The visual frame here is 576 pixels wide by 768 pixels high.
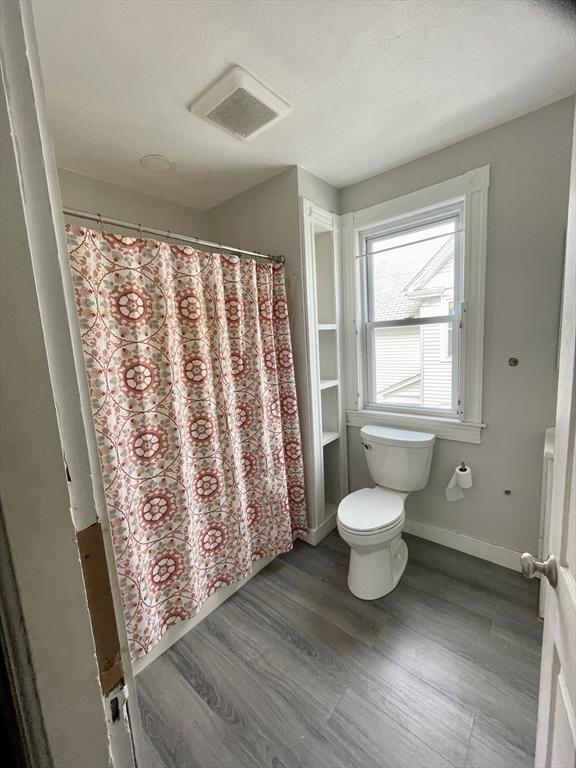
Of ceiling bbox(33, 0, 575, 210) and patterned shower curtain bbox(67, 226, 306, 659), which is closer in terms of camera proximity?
ceiling bbox(33, 0, 575, 210)

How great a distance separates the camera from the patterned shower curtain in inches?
47.8

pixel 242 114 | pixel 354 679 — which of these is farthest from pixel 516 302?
pixel 354 679

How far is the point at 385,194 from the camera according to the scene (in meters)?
1.93

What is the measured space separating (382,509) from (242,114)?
2.00 m

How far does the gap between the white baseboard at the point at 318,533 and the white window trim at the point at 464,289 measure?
2.52 feet

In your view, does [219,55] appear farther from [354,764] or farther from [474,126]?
[354,764]

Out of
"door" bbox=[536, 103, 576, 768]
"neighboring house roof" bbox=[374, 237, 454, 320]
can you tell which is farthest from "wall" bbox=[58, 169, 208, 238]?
"door" bbox=[536, 103, 576, 768]

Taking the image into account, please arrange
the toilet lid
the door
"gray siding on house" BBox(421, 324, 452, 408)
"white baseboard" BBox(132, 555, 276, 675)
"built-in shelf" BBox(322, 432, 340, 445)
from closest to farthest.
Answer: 1. the door
2. "white baseboard" BBox(132, 555, 276, 675)
3. the toilet lid
4. "gray siding on house" BBox(421, 324, 452, 408)
5. "built-in shelf" BBox(322, 432, 340, 445)

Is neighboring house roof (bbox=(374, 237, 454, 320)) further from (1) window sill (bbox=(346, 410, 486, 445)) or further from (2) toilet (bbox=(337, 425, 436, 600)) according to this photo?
(2) toilet (bbox=(337, 425, 436, 600))

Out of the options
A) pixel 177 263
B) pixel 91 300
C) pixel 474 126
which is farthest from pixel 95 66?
pixel 474 126

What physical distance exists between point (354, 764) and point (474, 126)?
267 cm

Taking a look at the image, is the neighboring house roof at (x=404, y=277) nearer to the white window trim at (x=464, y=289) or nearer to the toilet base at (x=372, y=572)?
the white window trim at (x=464, y=289)

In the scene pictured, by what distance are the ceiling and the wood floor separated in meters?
2.33

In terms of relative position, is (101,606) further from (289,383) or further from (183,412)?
(289,383)
